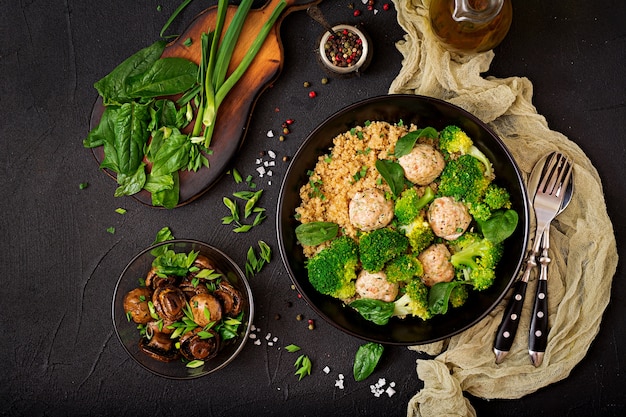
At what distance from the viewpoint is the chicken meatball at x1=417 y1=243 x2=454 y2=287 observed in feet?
8.93

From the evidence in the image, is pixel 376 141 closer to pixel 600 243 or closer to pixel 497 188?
pixel 497 188

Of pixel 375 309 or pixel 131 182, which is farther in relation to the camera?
pixel 131 182

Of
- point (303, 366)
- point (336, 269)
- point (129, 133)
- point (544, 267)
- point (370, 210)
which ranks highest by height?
point (129, 133)

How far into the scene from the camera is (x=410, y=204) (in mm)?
2715

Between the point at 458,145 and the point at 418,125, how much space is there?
29 centimetres

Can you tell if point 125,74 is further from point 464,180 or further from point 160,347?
point 464,180

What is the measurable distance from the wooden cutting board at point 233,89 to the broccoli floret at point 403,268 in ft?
3.51

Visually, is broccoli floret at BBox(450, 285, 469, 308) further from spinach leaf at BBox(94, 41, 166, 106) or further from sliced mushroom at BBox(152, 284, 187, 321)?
spinach leaf at BBox(94, 41, 166, 106)

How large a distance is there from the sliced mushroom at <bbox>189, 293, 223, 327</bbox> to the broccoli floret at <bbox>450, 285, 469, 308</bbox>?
1.19 metres

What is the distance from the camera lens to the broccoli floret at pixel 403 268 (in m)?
2.70

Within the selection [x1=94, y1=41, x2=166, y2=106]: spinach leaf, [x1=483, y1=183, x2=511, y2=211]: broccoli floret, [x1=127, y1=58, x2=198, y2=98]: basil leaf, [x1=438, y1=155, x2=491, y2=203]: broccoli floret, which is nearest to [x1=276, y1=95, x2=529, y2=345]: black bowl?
[x1=483, y1=183, x2=511, y2=211]: broccoli floret

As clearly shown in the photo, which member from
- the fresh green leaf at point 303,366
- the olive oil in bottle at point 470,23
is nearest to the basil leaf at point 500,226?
the olive oil in bottle at point 470,23

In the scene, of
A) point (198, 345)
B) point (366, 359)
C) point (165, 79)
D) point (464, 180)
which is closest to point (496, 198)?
point (464, 180)

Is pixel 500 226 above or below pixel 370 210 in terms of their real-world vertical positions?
below
